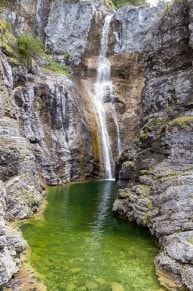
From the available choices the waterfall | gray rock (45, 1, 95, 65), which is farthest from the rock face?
gray rock (45, 1, 95, 65)

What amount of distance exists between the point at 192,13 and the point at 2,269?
2060 centimetres

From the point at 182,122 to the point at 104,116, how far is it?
1999 centimetres

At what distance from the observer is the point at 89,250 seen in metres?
13.2

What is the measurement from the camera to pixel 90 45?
44.6m

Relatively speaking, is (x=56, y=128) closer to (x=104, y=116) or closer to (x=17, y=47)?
(x=104, y=116)

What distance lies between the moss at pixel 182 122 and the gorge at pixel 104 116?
0.07 meters

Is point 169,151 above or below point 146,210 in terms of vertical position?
above

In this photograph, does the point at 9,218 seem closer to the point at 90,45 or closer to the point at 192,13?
the point at 192,13

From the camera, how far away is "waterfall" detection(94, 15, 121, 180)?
3516 centimetres

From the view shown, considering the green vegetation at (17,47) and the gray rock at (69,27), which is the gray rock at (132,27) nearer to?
the gray rock at (69,27)

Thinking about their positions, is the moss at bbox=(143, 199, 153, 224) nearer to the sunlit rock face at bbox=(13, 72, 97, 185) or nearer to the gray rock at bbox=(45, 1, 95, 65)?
the sunlit rock face at bbox=(13, 72, 97, 185)

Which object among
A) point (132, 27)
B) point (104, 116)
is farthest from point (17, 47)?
point (132, 27)

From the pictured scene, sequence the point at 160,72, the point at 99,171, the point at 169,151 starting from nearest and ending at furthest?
the point at 169,151, the point at 160,72, the point at 99,171

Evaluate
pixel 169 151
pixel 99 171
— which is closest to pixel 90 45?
pixel 99 171
